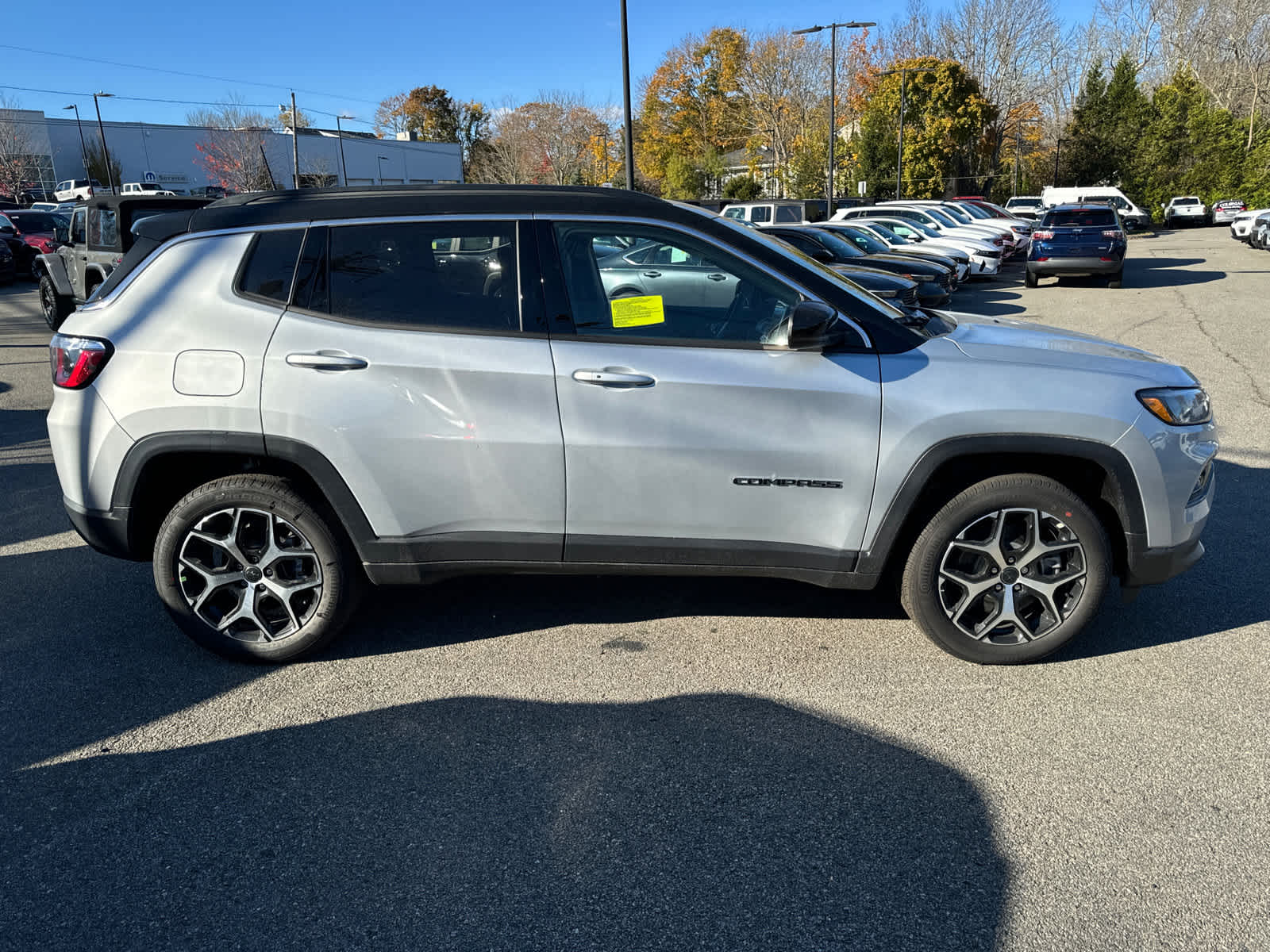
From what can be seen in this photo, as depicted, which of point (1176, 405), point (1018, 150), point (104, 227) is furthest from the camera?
point (1018, 150)

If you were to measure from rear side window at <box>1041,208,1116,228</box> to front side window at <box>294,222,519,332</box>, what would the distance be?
744 inches

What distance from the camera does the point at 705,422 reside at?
3.52 m

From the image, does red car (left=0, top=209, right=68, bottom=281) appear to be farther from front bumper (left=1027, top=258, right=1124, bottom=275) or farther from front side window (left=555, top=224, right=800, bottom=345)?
front bumper (left=1027, top=258, right=1124, bottom=275)

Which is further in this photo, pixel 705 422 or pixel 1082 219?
pixel 1082 219

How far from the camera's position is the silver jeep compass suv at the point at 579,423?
3.52 meters

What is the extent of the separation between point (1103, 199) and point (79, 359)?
120 feet

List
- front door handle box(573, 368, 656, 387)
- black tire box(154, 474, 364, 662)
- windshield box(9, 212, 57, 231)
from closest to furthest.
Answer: front door handle box(573, 368, 656, 387)
black tire box(154, 474, 364, 662)
windshield box(9, 212, 57, 231)

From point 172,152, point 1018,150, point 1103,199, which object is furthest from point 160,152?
point 1103,199

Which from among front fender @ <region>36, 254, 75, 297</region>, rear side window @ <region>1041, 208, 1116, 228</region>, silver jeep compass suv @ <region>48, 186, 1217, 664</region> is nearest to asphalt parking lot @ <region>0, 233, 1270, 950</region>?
silver jeep compass suv @ <region>48, 186, 1217, 664</region>

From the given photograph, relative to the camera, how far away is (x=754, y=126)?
6044 centimetres

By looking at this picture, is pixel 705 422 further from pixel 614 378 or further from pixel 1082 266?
pixel 1082 266

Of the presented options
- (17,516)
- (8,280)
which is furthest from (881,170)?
(17,516)

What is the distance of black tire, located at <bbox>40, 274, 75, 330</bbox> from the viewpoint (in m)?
13.3

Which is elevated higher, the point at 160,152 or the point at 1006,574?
the point at 160,152
